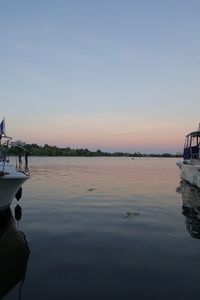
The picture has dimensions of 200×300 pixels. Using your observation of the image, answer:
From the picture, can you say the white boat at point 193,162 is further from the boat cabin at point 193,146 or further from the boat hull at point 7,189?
the boat hull at point 7,189

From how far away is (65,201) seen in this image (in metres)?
21.8

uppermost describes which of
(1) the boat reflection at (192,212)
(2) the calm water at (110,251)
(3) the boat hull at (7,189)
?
(3) the boat hull at (7,189)

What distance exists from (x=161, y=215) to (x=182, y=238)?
4735 millimetres

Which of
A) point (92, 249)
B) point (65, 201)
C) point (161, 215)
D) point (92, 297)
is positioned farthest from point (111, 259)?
point (65, 201)

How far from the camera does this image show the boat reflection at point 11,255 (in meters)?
8.59

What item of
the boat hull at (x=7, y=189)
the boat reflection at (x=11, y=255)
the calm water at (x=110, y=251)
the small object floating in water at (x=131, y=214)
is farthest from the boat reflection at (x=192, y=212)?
the boat hull at (x=7, y=189)

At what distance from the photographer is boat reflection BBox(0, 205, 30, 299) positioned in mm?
8586

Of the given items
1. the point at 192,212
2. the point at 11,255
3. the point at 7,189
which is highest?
the point at 7,189

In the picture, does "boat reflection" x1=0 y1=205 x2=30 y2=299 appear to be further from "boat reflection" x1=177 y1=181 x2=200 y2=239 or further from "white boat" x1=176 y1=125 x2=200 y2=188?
"white boat" x1=176 y1=125 x2=200 y2=188

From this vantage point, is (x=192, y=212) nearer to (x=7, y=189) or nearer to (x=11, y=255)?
(x=7, y=189)

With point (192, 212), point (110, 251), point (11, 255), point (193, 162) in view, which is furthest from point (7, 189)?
point (193, 162)

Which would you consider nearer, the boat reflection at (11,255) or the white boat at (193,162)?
the boat reflection at (11,255)

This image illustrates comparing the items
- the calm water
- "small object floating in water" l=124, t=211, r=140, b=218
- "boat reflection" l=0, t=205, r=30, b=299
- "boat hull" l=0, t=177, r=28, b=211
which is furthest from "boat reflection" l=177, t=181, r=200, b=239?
"boat hull" l=0, t=177, r=28, b=211

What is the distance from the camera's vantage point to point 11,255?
35.3 feet
